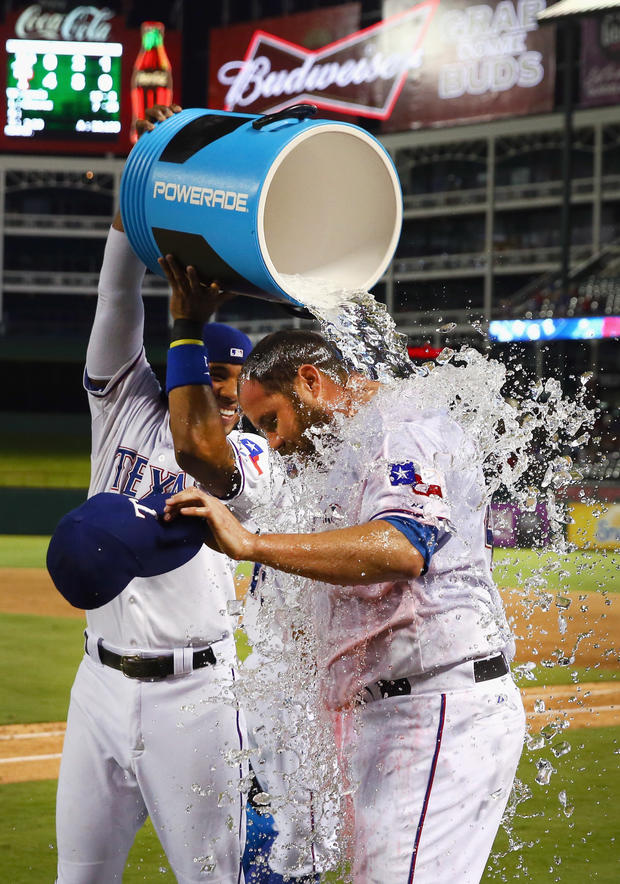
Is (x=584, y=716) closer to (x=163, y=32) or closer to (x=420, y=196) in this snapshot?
(x=163, y=32)

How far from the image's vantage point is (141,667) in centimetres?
275

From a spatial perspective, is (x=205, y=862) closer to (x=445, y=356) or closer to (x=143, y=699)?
(x=143, y=699)

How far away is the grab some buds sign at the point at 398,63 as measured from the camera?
1109 inches

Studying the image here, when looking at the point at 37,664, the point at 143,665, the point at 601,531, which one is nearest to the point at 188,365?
the point at 143,665

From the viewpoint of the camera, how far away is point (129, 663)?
2760mm

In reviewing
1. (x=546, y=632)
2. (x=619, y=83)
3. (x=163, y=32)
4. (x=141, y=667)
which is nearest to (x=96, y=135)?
(x=163, y=32)

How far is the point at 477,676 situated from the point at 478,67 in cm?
2848

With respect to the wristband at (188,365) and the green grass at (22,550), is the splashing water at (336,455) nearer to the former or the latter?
the wristband at (188,365)

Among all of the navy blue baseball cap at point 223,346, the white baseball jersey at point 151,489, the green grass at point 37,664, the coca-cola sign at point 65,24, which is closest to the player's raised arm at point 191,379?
the white baseball jersey at point 151,489

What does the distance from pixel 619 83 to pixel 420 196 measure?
58.9 ft

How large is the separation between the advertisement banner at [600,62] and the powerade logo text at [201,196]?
28.4 m

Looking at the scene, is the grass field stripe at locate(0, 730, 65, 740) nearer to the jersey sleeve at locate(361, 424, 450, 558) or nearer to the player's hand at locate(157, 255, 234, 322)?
the player's hand at locate(157, 255, 234, 322)

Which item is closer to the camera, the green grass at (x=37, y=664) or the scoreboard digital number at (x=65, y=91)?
the green grass at (x=37, y=664)

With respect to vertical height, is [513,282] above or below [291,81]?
below
